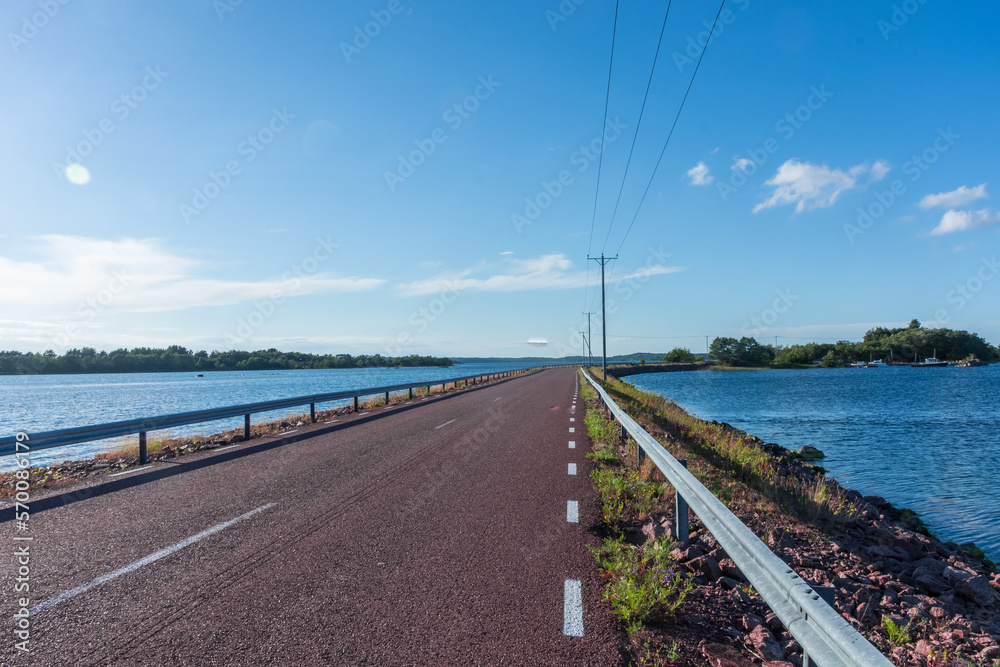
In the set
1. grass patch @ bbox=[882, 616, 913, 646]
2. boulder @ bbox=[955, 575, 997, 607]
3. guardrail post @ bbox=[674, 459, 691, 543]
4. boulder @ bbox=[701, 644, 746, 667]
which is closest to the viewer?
boulder @ bbox=[701, 644, 746, 667]

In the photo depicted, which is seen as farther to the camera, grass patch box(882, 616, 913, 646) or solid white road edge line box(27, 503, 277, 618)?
grass patch box(882, 616, 913, 646)

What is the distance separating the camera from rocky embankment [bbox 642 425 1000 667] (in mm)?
3869

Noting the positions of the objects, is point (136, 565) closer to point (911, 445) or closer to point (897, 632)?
point (897, 632)

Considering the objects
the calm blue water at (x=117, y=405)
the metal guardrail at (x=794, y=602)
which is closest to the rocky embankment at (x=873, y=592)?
the metal guardrail at (x=794, y=602)

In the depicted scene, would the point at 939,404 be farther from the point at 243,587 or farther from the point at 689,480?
the point at 243,587

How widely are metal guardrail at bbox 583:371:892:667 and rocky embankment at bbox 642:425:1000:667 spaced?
0.57 m

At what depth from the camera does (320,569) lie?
4.63 metres

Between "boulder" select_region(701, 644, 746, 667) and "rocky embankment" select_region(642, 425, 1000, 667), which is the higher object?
"boulder" select_region(701, 644, 746, 667)

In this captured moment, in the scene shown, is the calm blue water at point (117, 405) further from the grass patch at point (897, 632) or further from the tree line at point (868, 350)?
the tree line at point (868, 350)

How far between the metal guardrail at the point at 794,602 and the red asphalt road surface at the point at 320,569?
0.99 metres

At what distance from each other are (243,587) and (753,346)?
17338cm

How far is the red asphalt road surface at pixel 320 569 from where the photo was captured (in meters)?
3.37

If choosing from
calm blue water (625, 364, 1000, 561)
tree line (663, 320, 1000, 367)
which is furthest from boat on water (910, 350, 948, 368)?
calm blue water (625, 364, 1000, 561)

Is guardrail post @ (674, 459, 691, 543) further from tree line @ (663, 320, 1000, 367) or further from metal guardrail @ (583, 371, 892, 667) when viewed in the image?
tree line @ (663, 320, 1000, 367)
